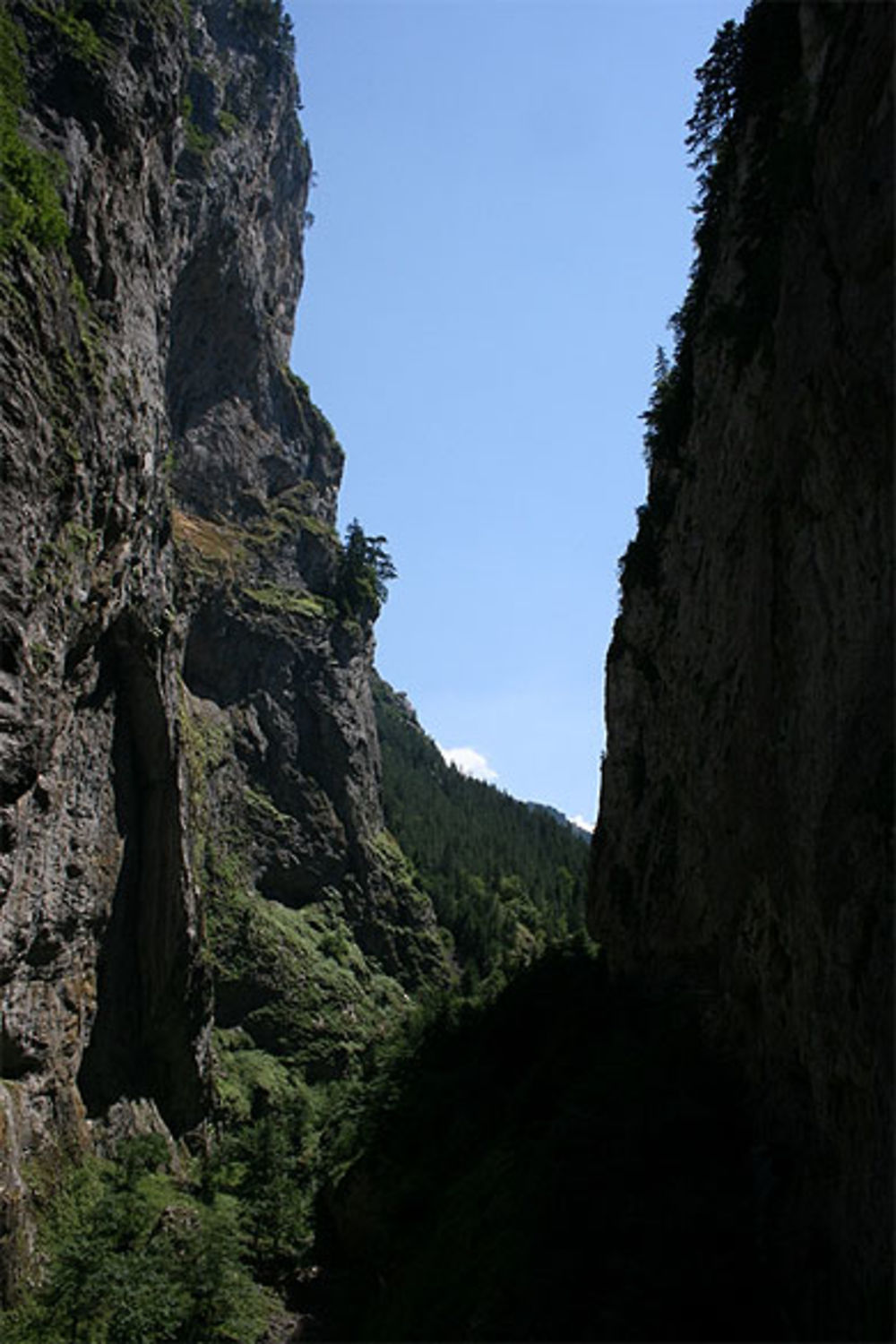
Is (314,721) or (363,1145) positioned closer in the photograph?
(363,1145)

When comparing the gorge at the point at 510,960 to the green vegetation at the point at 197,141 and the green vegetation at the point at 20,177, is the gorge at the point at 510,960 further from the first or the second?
the green vegetation at the point at 197,141

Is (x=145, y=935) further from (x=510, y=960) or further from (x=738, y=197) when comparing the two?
(x=738, y=197)

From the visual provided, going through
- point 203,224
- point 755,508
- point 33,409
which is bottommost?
point 755,508

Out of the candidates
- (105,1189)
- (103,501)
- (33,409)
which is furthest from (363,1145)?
(33,409)

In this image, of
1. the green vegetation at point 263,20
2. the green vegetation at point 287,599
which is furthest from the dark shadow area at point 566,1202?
the green vegetation at point 263,20

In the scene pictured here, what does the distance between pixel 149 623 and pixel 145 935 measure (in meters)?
13.6

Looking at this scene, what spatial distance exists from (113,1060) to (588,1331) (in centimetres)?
2926

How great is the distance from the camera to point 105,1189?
30.8 meters

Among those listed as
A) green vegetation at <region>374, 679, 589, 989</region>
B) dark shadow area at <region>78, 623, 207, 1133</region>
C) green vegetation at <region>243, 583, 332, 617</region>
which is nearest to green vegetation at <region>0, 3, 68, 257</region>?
dark shadow area at <region>78, 623, 207, 1133</region>

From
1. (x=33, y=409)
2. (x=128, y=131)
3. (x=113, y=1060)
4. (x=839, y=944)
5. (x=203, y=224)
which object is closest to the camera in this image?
(x=839, y=944)

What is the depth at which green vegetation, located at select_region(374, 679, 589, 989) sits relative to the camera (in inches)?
2975

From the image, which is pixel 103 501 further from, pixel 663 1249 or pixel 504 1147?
pixel 663 1249

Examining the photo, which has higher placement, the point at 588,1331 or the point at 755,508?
the point at 755,508

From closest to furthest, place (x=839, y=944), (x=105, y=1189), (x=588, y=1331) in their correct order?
(x=839, y=944), (x=588, y=1331), (x=105, y=1189)
